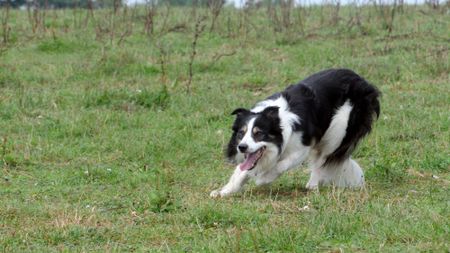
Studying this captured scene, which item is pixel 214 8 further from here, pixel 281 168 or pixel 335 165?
pixel 281 168

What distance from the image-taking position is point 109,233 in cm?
545

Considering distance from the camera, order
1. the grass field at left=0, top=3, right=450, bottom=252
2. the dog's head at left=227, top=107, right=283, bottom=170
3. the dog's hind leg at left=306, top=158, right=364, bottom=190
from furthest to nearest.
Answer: the dog's hind leg at left=306, top=158, right=364, bottom=190, the dog's head at left=227, top=107, right=283, bottom=170, the grass field at left=0, top=3, right=450, bottom=252

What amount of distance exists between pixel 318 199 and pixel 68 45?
360 inches

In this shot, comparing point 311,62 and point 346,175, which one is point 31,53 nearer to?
point 311,62

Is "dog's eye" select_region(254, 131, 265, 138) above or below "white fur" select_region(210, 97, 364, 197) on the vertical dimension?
above

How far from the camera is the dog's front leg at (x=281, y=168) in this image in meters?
7.16

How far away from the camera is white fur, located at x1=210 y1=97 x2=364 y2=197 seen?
7047 millimetres

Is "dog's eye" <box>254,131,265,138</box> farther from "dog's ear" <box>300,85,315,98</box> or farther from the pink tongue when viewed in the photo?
"dog's ear" <box>300,85,315,98</box>

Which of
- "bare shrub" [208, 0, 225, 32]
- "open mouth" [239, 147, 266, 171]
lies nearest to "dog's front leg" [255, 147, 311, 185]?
"open mouth" [239, 147, 266, 171]

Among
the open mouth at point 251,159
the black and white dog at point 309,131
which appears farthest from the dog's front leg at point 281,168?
the open mouth at point 251,159

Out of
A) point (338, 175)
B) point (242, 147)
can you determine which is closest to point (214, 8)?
point (338, 175)

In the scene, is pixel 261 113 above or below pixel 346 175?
above

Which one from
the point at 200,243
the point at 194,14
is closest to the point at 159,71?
the point at 194,14

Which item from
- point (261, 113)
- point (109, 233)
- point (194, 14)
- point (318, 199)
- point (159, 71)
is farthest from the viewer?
point (194, 14)
